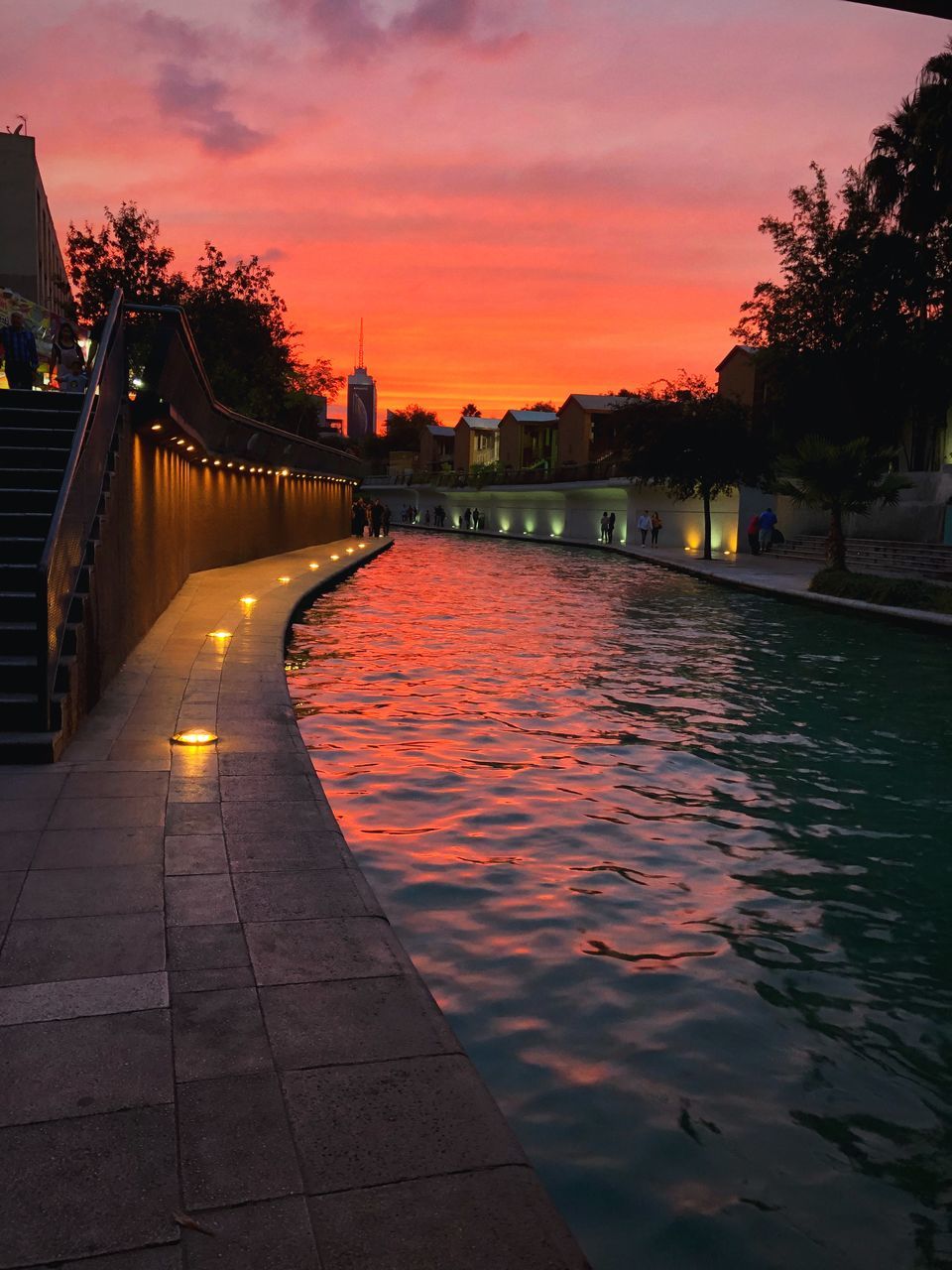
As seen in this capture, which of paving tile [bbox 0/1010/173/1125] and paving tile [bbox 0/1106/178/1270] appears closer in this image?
paving tile [bbox 0/1106/178/1270]

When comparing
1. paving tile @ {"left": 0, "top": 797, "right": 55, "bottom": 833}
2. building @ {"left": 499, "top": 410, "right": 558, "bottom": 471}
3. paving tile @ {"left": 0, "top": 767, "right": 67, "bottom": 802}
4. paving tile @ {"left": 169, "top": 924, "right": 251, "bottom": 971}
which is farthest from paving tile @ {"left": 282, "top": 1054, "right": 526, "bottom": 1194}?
building @ {"left": 499, "top": 410, "right": 558, "bottom": 471}

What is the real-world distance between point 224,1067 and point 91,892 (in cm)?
181

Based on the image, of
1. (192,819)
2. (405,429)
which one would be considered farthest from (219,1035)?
(405,429)

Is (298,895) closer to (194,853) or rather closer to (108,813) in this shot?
(194,853)

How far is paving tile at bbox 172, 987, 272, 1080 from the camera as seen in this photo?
3441 mm

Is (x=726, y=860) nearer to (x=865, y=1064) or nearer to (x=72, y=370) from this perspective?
(x=865, y=1064)

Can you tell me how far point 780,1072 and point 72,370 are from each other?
15.2m

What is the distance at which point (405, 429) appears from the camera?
14988cm

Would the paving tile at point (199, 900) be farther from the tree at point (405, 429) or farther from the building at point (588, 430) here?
the tree at point (405, 429)

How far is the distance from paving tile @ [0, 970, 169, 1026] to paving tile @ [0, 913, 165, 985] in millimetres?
64

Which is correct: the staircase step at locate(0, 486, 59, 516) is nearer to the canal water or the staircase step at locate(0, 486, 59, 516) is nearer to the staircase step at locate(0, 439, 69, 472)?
the staircase step at locate(0, 439, 69, 472)

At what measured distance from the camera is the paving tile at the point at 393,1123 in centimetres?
293

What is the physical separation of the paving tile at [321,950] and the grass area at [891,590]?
18067mm

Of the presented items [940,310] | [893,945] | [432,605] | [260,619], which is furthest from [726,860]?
[940,310]
